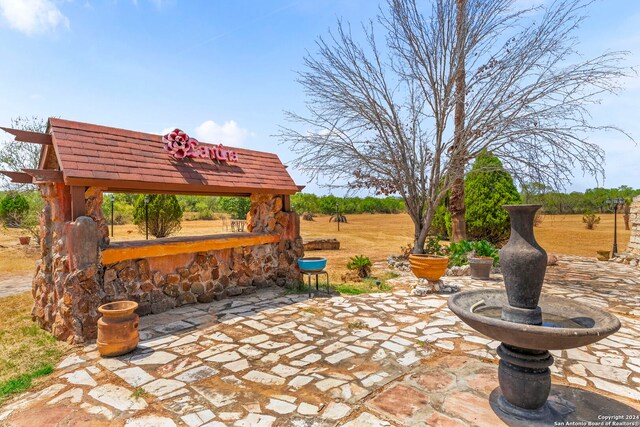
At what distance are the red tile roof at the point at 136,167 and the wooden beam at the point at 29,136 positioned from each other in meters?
0.17

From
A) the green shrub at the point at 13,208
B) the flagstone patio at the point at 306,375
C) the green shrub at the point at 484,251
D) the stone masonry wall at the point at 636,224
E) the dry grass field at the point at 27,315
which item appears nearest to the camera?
the flagstone patio at the point at 306,375

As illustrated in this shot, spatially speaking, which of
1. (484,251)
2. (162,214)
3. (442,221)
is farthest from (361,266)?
(162,214)

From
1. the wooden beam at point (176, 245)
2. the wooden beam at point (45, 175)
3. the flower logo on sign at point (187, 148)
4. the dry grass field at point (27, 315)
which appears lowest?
the dry grass field at point (27, 315)

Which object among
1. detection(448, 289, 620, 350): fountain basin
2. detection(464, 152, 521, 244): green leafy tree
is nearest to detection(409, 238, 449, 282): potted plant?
detection(448, 289, 620, 350): fountain basin

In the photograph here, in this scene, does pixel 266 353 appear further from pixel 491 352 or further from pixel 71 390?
pixel 491 352

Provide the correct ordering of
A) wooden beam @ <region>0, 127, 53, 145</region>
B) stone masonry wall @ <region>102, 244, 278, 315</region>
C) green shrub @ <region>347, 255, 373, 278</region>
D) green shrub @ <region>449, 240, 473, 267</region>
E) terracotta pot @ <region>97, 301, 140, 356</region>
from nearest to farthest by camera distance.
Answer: terracotta pot @ <region>97, 301, 140, 356</region>, wooden beam @ <region>0, 127, 53, 145</region>, stone masonry wall @ <region>102, 244, 278, 315</region>, green shrub @ <region>347, 255, 373, 278</region>, green shrub @ <region>449, 240, 473, 267</region>

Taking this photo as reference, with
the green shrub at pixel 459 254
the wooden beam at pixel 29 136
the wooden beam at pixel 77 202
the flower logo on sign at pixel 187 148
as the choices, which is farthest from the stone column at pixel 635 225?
the wooden beam at pixel 29 136

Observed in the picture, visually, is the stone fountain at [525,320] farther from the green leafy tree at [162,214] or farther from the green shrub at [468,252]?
the green leafy tree at [162,214]

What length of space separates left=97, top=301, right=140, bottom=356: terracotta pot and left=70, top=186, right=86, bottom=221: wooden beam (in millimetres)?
1541

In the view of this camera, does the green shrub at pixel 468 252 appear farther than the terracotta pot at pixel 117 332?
Yes

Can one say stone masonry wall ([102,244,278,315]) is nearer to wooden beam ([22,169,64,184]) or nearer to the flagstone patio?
the flagstone patio

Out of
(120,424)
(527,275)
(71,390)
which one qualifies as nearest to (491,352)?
(527,275)

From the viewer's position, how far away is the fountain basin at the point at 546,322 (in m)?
2.41

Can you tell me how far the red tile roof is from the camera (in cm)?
528
